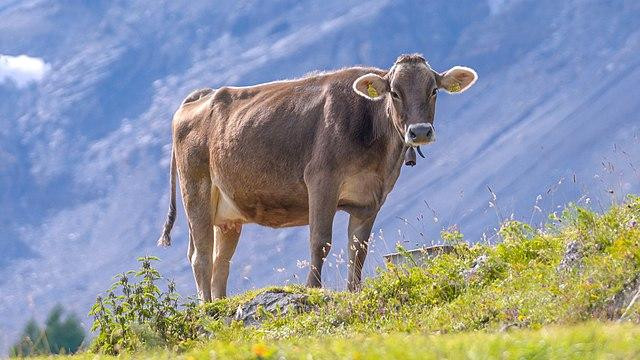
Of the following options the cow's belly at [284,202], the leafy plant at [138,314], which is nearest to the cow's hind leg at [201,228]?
the cow's belly at [284,202]

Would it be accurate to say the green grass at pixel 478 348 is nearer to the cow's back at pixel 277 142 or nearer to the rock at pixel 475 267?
the rock at pixel 475 267

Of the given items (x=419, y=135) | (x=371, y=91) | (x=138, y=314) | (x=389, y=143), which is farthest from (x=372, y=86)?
(x=138, y=314)

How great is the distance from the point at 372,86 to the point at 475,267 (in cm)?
349

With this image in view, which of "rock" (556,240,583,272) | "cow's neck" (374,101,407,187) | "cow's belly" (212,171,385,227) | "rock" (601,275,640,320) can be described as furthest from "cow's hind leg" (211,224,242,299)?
"rock" (601,275,640,320)

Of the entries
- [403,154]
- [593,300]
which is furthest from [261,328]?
[593,300]

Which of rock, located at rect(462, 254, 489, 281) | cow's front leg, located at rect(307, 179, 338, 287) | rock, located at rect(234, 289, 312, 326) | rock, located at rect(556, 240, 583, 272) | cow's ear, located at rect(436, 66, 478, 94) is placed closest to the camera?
rock, located at rect(556, 240, 583, 272)

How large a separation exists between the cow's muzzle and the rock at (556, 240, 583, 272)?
118 inches

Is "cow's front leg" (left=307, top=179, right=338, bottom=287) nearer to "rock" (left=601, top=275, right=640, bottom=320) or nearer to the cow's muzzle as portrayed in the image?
the cow's muzzle

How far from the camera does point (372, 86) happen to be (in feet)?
56.8

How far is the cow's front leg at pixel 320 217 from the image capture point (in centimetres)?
1691

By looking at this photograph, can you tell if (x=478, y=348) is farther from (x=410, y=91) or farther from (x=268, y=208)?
(x=268, y=208)

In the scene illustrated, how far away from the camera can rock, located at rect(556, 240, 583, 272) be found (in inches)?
525

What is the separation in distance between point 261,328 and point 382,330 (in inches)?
82.0

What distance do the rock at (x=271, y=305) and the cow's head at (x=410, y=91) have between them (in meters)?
2.22
